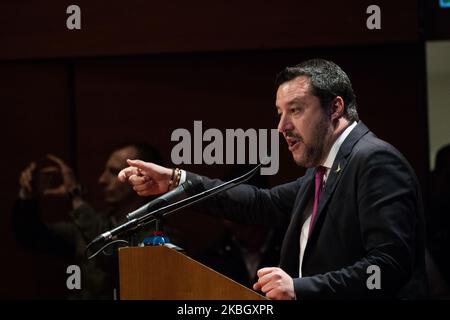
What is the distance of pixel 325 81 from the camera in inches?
96.8

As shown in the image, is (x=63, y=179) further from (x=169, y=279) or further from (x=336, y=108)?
(x=169, y=279)

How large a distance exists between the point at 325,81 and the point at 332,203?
1.27 ft

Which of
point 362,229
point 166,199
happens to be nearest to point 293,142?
point 362,229

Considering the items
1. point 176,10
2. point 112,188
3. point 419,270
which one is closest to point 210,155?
point 112,188

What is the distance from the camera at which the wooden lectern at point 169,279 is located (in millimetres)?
1964

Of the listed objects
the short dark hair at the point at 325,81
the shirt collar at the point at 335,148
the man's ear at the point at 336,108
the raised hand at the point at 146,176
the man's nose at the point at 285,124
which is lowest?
the raised hand at the point at 146,176

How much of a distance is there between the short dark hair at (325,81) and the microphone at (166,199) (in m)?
0.48

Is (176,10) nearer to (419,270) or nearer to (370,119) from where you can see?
(370,119)

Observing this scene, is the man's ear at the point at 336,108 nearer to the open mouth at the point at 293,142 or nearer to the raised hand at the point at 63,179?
the open mouth at the point at 293,142

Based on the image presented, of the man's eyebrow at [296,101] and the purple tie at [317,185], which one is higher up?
the man's eyebrow at [296,101]
